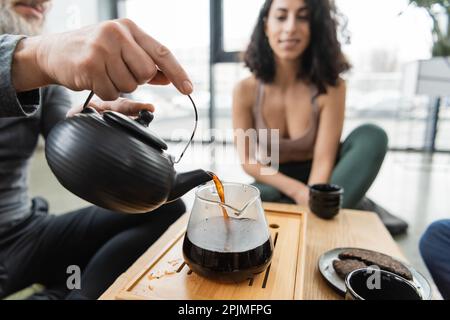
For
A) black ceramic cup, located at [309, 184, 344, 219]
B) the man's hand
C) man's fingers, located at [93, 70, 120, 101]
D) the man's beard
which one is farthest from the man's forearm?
black ceramic cup, located at [309, 184, 344, 219]

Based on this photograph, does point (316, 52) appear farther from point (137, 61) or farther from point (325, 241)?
point (137, 61)

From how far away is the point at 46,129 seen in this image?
1007mm

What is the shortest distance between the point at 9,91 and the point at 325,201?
2.57ft

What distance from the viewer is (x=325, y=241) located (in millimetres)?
831

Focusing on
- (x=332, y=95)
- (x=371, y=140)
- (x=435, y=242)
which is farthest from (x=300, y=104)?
(x=435, y=242)

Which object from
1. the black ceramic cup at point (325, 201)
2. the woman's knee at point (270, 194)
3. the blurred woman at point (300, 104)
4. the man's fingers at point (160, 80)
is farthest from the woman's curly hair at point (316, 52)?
the man's fingers at point (160, 80)

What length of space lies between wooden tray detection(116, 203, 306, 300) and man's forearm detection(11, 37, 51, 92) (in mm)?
361

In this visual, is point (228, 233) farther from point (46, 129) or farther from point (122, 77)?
point (46, 129)

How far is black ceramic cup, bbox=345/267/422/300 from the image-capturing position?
48 cm

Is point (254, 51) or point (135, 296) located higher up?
point (254, 51)

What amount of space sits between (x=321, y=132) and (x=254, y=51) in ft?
1.63

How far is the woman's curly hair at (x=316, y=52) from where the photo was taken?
4.47 feet

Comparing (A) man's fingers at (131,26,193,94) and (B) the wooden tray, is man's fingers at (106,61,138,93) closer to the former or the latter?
(A) man's fingers at (131,26,193,94)
